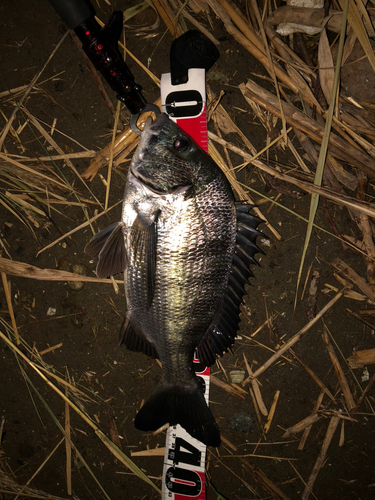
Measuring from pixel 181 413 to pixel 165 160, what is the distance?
1.80 m

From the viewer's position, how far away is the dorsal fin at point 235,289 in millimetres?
1938

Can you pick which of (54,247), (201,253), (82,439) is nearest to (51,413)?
(82,439)

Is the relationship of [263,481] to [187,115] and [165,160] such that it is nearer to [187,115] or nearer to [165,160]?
[165,160]

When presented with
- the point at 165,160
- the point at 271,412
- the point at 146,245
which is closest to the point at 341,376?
the point at 271,412

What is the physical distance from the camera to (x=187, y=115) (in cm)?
→ 220

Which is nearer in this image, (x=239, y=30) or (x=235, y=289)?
(x=235, y=289)

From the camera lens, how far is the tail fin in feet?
6.89

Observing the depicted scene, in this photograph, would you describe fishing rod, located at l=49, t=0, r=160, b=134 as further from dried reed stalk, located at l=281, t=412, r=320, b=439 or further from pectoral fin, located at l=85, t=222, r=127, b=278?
dried reed stalk, located at l=281, t=412, r=320, b=439

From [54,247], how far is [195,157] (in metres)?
1.49

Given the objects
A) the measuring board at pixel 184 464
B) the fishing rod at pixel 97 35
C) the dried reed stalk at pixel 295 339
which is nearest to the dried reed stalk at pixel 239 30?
the fishing rod at pixel 97 35

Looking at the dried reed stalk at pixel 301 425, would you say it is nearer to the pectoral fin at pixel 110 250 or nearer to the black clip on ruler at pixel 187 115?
the black clip on ruler at pixel 187 115

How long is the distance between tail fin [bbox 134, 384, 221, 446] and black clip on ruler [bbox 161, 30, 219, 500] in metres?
0.31

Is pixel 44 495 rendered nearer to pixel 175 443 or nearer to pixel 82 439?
pixel 82 439

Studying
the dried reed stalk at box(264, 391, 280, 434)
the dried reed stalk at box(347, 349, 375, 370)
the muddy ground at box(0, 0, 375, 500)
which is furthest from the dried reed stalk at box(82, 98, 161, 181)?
the dried reed stalk at box(347, 349, 375, 370)
